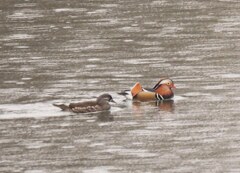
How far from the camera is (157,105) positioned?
17141mm

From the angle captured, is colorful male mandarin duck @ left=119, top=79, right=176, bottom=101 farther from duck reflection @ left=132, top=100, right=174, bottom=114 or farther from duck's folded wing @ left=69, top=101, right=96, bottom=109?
duck's folded wing @ left=69, top=101, right=96, bottom=109

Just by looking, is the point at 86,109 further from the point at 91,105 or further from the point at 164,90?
the point at 164,90

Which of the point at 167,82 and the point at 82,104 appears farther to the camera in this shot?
the point at 167,82

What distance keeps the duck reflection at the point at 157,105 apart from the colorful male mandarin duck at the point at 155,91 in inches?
2.8

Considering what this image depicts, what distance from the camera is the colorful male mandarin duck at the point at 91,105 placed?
641 inches

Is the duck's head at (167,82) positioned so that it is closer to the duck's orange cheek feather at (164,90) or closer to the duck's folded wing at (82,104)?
the duck's orange cheek feather at (164,90)

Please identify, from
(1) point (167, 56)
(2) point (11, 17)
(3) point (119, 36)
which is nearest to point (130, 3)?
(2) point (11, 17)

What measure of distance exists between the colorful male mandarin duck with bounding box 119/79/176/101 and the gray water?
0.14 metres

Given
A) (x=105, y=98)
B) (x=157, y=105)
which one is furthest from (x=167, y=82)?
(x=105, y=98)

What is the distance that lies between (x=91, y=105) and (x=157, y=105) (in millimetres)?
1086

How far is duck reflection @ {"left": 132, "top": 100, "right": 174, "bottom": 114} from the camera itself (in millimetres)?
16688

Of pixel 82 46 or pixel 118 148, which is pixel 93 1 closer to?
pixel 82 46

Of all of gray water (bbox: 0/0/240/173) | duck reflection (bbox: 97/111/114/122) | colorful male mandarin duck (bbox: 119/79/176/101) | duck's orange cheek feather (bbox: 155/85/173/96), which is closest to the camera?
gray water (bbox: 0/0/240/173)

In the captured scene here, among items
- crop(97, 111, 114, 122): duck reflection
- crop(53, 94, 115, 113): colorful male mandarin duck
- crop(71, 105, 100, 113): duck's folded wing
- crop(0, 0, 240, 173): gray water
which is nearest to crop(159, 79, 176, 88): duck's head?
crop(0, 0, 240, 173): gray water
